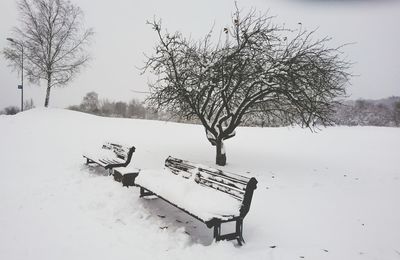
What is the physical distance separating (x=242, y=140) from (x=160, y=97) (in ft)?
29.1

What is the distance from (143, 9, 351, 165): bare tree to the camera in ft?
29.2

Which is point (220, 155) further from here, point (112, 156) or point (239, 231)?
point (239, 231)

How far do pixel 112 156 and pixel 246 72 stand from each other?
15.9 ft

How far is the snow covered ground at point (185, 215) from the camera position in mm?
4250

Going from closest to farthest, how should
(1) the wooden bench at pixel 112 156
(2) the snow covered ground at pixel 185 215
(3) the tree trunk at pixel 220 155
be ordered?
(2) the snow covered ground at pixel 185 215 → (1) the wooden bench at pixel 112 156 → (3) the tree trunk at pixel 220 155

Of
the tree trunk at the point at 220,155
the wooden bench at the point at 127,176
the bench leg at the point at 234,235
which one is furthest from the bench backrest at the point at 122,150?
the bench leg at the point at 234,235

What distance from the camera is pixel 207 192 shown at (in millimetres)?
5008

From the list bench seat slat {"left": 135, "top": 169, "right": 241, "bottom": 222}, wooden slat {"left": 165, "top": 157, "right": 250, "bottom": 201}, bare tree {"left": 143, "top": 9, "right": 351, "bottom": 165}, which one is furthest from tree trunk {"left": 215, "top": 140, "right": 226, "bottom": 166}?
bench seat slat {"left": 135, "top": 169, "right": 241, "bottom": 222}

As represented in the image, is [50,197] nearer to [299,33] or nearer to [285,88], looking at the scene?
[285,88]

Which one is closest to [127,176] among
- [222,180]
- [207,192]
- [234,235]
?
[207,192]

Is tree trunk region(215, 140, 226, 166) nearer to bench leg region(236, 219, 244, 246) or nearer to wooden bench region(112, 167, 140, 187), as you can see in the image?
wooden bench region(112, 167, 140, 187)

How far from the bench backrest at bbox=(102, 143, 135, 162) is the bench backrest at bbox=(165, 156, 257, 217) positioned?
1.84 meters

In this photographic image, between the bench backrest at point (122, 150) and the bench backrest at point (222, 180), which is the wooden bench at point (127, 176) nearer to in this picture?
the bench backrest at point (122, 150)

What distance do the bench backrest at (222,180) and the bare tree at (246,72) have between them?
3380 millimetres
